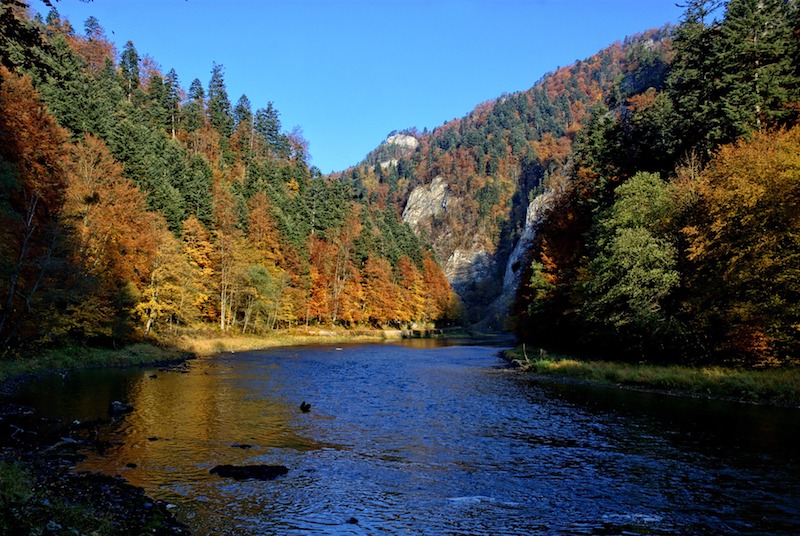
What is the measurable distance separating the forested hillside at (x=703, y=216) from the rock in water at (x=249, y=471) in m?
29.4

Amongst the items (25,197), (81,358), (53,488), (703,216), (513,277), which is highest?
(513,277)

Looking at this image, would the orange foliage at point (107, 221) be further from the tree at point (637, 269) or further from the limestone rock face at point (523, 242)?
the limestone rock face at point (523, 242)

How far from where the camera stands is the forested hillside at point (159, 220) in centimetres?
3753

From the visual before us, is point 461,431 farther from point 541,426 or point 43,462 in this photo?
point 43,462

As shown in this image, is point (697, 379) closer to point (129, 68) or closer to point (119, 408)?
point (119, 408)

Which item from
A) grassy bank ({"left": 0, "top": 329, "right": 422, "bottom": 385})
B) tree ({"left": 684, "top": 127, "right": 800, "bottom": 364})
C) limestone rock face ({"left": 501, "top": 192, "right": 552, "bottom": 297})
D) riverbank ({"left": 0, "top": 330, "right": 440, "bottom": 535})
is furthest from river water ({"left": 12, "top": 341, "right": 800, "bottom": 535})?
limestone rock face ({"left": 501, "top": 192, "right": 552, "bottom": 297})

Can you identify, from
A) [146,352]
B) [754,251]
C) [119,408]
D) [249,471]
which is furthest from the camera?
[146,352]

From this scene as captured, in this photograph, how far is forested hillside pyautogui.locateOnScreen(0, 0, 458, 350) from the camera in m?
37.5

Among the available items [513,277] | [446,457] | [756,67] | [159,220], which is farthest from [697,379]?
[513,277]

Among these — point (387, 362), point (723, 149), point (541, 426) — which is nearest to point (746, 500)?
point (541, 426)

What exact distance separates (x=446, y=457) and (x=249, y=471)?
710 cm

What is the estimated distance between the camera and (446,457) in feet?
63.2

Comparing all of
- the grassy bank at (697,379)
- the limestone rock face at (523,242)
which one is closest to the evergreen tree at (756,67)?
the grassy bank at (697,379)

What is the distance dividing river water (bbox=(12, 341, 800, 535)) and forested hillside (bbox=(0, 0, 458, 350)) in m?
11.0
